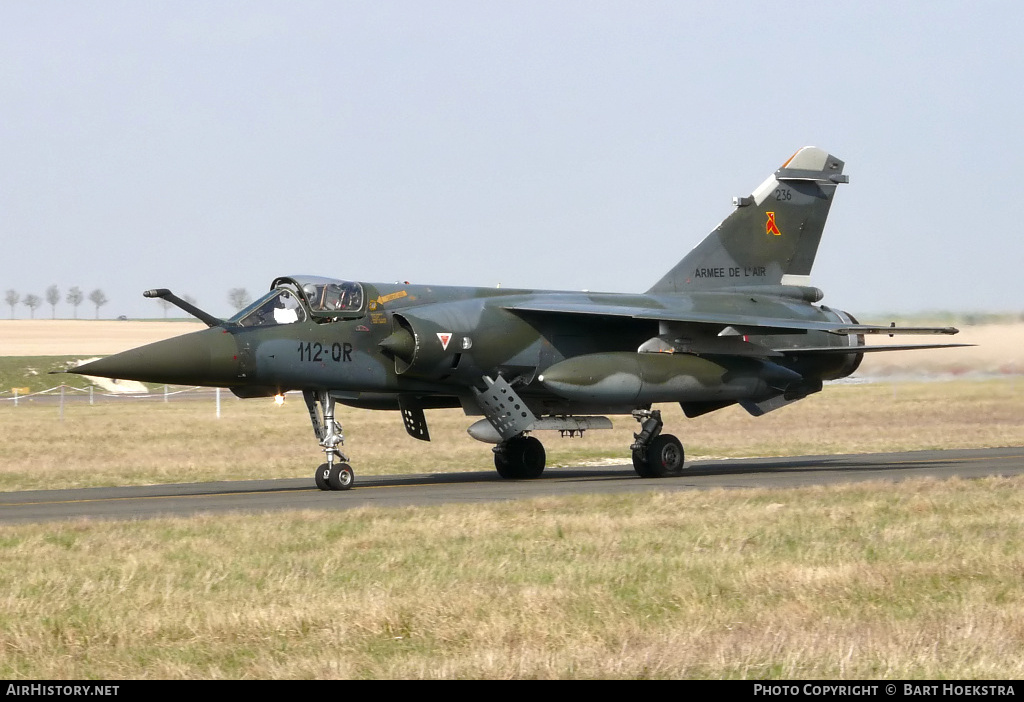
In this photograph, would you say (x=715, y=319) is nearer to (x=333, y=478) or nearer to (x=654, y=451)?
(x=654, y=451)

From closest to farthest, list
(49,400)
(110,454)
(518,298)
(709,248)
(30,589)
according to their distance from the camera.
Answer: (30,589) → (518,298) → (709,248) → (110,454) → (49,400)

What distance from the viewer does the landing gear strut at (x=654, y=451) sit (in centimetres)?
2123

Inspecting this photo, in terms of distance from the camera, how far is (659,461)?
21219 mm

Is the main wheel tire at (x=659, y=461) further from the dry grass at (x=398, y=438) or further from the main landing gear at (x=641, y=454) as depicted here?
the dry grass at (x=398, y=438)

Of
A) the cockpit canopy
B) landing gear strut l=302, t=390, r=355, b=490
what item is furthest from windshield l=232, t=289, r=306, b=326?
landing gear strut l=302, t=390, r=355, b=490

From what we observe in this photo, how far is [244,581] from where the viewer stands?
31.8 feet

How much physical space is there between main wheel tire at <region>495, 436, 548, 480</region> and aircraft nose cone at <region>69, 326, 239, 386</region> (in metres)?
5.32

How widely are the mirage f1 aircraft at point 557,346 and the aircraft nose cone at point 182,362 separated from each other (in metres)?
0.02

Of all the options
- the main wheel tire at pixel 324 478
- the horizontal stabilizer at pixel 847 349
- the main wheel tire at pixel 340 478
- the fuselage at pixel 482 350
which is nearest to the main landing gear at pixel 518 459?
the fuselage at pixel 482 350

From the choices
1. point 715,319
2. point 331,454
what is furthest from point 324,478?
point 715,319

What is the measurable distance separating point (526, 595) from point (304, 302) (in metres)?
10.9
